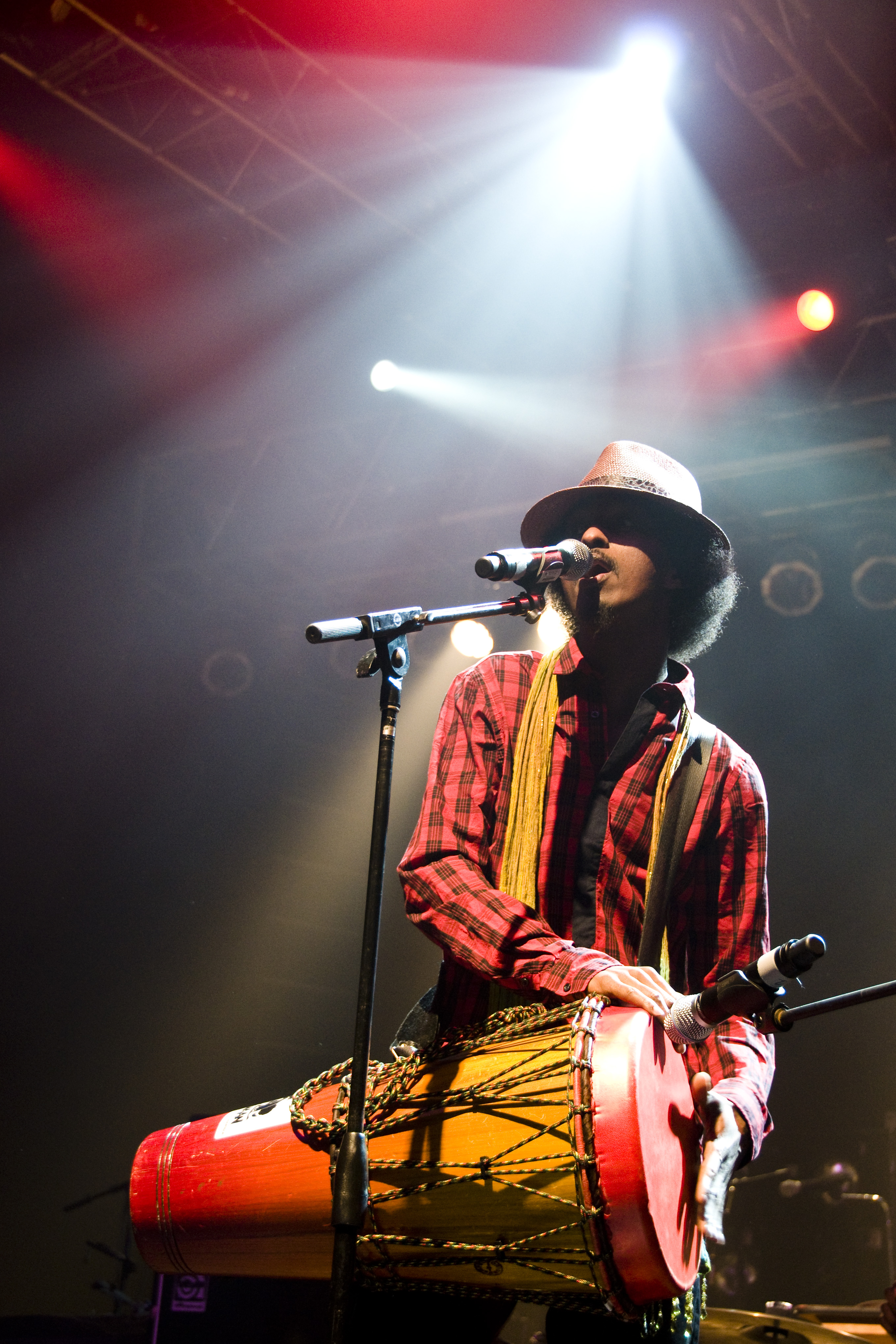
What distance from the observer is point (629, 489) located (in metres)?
2.54

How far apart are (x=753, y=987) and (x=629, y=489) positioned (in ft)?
4.47

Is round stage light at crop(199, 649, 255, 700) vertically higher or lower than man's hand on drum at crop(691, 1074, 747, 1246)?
higher

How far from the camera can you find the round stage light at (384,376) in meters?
8.00

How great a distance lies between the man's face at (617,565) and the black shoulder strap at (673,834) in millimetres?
315

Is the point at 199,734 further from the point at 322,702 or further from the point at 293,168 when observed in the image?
the point at 293,168

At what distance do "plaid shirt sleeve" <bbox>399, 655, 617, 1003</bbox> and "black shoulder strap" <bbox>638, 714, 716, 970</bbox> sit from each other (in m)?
0.18

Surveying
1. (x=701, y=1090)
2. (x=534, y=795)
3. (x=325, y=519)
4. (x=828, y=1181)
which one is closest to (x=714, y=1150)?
(x=701, y=1090)

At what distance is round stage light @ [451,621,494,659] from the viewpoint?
8672mm

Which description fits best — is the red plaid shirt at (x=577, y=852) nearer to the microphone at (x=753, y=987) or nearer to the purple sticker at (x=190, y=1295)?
the microphone at (x=753, y=987)

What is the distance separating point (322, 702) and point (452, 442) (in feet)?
8.63

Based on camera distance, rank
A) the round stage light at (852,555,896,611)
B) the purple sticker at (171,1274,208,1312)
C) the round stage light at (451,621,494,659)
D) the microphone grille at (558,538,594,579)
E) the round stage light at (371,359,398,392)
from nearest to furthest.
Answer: the microphone grille at (558,538,594,579) → the purple sticker at (171,1274,208,1312) → the round stage light at (852,555,896,611) → the round stage light at (371,359,398,392) → the round stage light at (451,621,494,659)

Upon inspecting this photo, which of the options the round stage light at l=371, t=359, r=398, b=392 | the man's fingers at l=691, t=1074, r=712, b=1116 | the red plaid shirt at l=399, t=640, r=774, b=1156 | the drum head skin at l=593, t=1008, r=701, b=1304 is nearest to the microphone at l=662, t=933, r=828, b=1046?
the drum head skin at l=593, t=1008, r=701, b=1304

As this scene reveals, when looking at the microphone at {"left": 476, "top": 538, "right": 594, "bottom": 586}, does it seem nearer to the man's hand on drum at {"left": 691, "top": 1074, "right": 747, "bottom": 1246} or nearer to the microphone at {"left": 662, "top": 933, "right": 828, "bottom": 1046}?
the microphone at {"left": 662, "top": 933, "right": 828, "bottom": 1046}

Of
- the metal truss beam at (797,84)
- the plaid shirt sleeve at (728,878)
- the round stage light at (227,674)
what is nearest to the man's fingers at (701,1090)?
the plaid shirt sleeve at (728,878)
